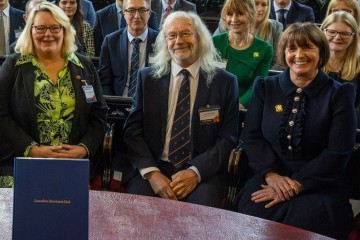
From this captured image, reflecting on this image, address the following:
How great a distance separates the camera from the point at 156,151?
309cm

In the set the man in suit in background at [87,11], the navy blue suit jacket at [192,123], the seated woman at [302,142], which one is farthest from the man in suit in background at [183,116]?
the man in suit in background at [87,11]

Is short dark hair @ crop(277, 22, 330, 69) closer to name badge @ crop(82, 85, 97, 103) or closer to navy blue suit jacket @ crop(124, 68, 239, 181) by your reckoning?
navy blue suit jacket @ crop(124, 68, 239, 181)

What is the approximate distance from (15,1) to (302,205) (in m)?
4.70

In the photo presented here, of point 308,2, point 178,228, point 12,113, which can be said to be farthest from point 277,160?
point 308,2

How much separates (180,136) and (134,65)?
1.14 meters

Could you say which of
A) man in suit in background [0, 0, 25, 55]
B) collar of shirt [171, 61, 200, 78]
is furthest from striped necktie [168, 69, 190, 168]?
man in suit in background [0, 0, 25, 55]

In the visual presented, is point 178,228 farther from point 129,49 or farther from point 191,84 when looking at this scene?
point 129,49

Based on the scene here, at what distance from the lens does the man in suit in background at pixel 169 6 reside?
559 cm

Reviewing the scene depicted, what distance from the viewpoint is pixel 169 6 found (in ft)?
18.5

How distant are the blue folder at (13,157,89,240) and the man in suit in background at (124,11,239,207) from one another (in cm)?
149

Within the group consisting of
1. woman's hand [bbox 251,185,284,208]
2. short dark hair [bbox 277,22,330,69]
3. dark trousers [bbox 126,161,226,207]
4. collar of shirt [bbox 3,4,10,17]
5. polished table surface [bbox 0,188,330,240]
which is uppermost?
short dark hair [bbox 277,22,330,69]

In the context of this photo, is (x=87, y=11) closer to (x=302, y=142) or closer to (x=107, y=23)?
(x=107, y=23)

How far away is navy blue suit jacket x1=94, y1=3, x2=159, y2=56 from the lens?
5.00 metres

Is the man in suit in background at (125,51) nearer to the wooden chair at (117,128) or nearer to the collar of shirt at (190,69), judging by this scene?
the wooden chair at (117,128)
